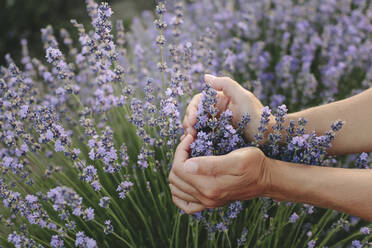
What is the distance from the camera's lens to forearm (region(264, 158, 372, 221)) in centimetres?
124

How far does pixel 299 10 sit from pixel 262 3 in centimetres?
49

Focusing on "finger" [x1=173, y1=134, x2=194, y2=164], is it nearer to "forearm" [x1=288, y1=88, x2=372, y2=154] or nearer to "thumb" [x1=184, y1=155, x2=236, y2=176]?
"thumb" [x1=184, y1=155, x2=236, y2=176]

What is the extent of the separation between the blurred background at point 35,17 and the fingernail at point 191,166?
3.58 metres

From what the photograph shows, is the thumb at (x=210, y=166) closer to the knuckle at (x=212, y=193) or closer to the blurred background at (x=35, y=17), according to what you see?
the knuckle at (x=212, y=193)

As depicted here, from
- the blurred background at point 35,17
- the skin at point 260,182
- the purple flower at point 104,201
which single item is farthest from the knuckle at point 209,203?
the blurred background at point 35,17

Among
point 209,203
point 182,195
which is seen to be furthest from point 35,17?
point 209,203

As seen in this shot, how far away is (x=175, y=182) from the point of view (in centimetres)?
133

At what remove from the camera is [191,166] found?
1208 millimetres

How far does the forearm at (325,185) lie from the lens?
1236 millimetres

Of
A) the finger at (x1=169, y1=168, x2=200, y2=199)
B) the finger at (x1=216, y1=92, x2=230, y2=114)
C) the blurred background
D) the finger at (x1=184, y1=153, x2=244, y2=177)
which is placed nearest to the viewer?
the finger at (x1=184, y1=153, x2=244, y2=177)

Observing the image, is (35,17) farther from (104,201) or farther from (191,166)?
(191,166)

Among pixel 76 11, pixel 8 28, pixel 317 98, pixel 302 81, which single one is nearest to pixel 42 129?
pixel 302 81

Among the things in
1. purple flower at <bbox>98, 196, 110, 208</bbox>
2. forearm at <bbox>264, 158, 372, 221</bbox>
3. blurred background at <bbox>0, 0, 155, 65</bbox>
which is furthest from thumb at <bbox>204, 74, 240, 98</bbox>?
blurred background at <bbox>0, 0, 155, 65</bbox>

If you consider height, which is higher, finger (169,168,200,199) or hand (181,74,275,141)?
hand (181,74,275,141)
